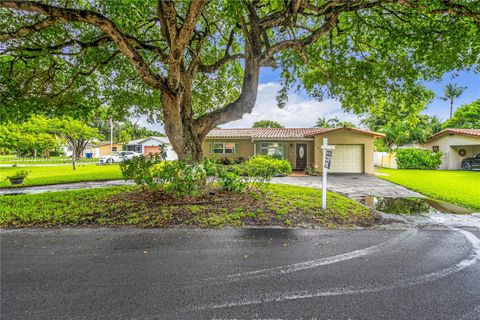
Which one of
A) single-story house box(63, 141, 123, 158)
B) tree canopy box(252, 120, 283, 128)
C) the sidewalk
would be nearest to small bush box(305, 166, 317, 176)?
the sidewalk

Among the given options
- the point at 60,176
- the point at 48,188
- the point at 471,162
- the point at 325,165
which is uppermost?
the point at 325,165

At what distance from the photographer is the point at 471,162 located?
19.5 m

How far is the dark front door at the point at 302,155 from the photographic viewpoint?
64.1ft

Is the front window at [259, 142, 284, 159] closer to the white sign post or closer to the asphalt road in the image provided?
the white sign post

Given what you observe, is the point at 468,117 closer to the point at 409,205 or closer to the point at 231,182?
the point at 409,205

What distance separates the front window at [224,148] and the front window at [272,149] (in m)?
2.35

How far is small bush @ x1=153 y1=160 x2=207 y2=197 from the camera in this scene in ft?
22.0

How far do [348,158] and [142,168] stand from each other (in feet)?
50.0

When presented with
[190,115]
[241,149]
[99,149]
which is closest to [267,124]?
[241,149]

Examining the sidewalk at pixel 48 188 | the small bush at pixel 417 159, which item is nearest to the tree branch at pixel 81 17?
the sidewalk at pixel 48 188

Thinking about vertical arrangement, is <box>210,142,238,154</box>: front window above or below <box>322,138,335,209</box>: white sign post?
above

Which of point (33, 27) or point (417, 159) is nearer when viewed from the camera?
point (33, 27)

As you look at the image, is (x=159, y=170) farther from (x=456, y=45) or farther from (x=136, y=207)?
(x=456, y=45)

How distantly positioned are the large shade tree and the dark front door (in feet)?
31.0
